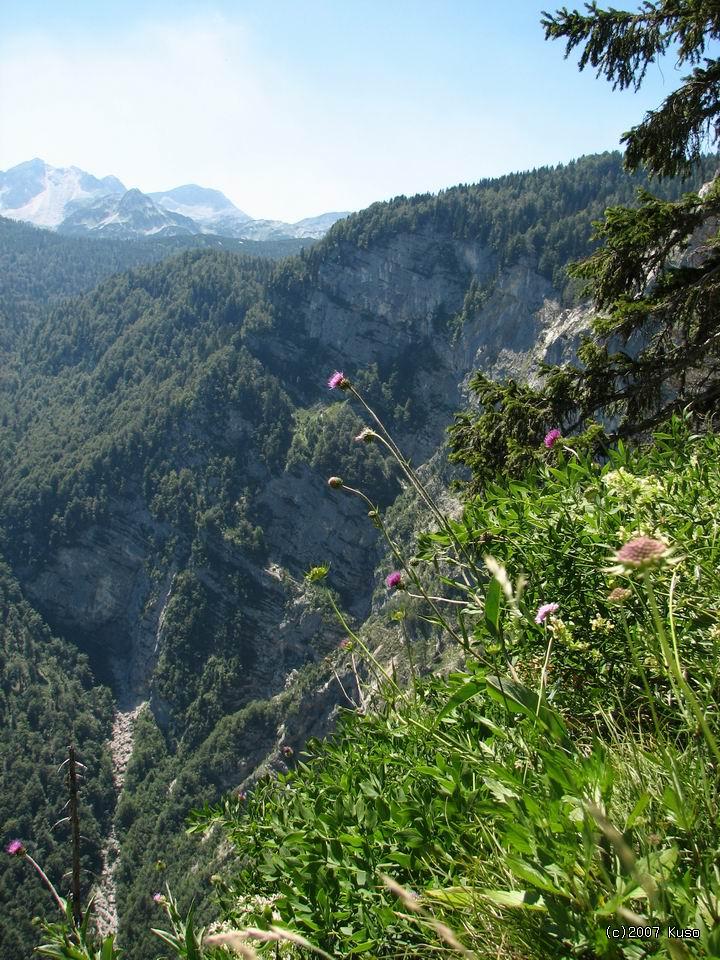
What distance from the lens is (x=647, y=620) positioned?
205 centimetres

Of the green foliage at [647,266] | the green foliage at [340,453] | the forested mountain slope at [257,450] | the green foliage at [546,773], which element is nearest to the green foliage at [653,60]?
the green foliage at [647,266]

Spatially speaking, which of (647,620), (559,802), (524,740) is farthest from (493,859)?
(647,620)

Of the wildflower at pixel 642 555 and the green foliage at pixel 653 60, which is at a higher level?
the green foliage at pixel 653 60

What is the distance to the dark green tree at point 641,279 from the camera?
7.99 m

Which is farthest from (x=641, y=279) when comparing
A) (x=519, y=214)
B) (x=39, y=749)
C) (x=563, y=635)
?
(x=519, y=214)

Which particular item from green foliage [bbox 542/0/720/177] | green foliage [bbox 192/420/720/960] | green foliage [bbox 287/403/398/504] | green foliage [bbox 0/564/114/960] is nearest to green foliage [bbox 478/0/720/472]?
green foliage [bbox 542/0/720/177]

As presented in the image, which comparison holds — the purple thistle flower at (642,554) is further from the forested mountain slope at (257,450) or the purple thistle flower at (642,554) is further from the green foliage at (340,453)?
the green foliage at (340,453)

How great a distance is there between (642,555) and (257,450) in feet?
557

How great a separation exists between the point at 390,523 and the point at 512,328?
202ft

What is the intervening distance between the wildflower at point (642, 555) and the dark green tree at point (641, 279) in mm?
6486

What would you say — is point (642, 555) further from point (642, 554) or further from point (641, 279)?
point (641, 279)

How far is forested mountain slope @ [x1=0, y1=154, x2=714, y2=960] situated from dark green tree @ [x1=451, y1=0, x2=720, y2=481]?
12813cm

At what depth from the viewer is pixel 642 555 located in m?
1.09

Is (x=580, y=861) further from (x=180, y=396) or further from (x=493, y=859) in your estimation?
(x=180, y=396)
